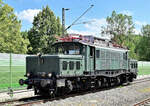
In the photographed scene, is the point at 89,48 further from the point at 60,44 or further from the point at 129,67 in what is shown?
the point at 129,67

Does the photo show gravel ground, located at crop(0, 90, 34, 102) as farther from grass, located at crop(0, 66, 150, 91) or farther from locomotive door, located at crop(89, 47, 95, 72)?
locomotive door, located at crop(89, 47, 95, 72)

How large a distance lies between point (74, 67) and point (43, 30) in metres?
38.4

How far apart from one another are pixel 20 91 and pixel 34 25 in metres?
37.7

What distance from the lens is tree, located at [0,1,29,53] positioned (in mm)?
40981

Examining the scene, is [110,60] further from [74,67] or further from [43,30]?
[43,30]

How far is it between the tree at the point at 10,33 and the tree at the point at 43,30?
4.56 meters

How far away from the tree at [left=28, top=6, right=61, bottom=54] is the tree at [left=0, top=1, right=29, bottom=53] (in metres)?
4.56

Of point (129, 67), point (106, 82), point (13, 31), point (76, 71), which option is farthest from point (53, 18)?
point (76, 71)

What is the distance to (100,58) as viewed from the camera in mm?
15898

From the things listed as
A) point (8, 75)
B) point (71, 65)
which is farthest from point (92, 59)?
point (8, 75)

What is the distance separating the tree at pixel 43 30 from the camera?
49875mm

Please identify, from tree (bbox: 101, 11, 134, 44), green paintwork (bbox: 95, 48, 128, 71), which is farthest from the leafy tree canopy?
green paintwork (bbox: 95, 48, 128, 71)

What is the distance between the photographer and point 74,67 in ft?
43.2

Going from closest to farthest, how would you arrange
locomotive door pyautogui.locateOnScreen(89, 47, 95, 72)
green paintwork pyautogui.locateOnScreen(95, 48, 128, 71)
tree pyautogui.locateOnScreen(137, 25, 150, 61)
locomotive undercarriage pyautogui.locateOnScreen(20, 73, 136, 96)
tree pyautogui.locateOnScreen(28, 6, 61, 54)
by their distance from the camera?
locomotive undercarriage pyautogui.locateOnScreen(20, 73, 136, 96)
locomotive door pyautogui.locateOnScreen(89, 47, 95, 72)
green paintwork pyautogui.locateOnScreen(95, 48, 128, 71)
tree pyautogui.locateOnScreen(28, 6, 61, 54)
tree pyautogui.locateOnScreen(137, 25, 150, 61)
